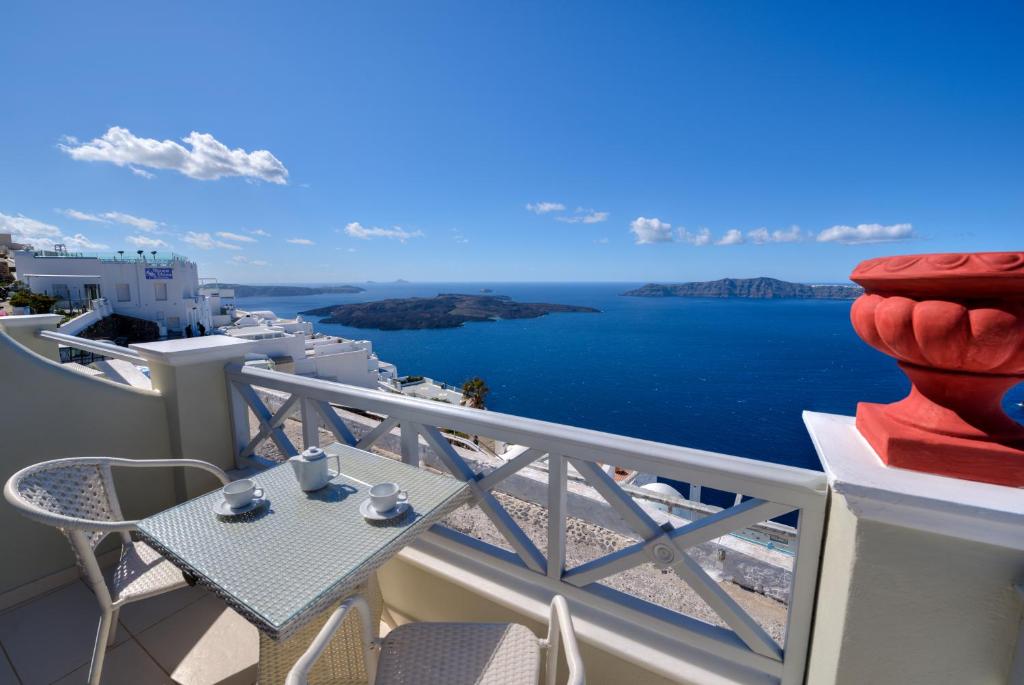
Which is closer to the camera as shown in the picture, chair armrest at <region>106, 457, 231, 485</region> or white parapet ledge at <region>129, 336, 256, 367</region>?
chair armrest at <region>106, 457, 231, 485</region>

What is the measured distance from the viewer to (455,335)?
90812 mm

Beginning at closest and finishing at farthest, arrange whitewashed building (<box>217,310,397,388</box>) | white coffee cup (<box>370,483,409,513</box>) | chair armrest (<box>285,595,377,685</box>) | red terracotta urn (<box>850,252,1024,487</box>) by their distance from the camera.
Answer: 1. red terracotta urn (<box>850,252,1024,487</box>)
2. chair armrest (<box>285,595,377,685</box>)
3. white coffee cup (<box>370,483,409,513</box>)
4. whitewashed building (<box>217,310,397,388</box>)

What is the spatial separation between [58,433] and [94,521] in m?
1.15

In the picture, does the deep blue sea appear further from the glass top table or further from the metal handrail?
the metal handrail

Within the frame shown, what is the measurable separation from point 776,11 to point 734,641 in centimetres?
1726

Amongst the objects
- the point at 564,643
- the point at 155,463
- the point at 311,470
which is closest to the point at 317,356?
the point at 155,463

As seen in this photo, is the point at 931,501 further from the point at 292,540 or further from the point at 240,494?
the point at 240,494

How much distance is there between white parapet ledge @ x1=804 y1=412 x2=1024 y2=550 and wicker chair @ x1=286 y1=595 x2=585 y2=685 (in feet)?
2.54

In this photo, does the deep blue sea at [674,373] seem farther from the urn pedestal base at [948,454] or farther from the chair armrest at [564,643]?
the chair armrest at [564,643]

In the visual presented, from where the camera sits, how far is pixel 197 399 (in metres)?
2.72

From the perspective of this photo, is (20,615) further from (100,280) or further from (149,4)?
(100,280)

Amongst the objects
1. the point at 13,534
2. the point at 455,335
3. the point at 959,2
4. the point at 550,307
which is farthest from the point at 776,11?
the point at 550,307

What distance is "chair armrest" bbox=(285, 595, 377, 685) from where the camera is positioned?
93 centimetres

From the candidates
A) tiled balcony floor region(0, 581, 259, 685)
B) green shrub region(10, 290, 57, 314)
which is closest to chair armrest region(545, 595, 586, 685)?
tiled balcony floor region(0, 581, 259, 685)
